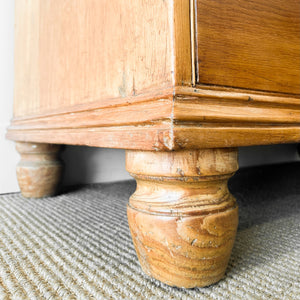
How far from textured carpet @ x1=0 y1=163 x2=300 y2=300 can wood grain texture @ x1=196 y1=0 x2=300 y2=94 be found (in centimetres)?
21

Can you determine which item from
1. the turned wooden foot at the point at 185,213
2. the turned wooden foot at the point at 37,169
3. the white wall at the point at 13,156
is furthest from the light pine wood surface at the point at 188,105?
the white wall at the point at 13,156

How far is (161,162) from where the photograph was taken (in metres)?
0.30

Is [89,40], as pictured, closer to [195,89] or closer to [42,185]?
[195,89]

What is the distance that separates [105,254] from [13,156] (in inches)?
21.2

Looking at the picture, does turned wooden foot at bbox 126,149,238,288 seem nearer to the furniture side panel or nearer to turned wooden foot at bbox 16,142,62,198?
the furniture side panel

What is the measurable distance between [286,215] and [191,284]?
0.35 m

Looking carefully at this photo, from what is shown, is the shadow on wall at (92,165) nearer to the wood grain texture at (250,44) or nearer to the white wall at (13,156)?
the white wall at (13,156)

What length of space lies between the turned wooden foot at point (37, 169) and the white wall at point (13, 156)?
0.38 feet

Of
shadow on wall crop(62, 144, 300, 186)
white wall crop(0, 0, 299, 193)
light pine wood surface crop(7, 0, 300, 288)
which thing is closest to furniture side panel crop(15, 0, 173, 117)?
light pine wood surface crop(7, 0, 300, 288)

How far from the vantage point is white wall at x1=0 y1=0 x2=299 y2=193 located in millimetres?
828

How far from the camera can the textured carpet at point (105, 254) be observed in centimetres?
32

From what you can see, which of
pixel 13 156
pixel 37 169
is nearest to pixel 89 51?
pixel 37 169

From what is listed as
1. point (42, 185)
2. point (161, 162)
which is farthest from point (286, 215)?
point (42, 185)

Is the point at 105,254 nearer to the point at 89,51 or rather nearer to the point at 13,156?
the point at 89,51
